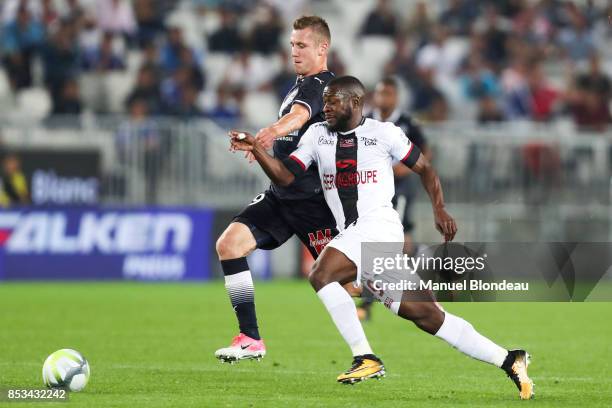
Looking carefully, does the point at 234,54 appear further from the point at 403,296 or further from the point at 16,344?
the point at 403,296

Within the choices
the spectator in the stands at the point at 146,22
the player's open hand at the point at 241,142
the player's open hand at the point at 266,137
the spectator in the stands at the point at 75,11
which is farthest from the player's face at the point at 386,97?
the spectator in the stands at the point at 146,22

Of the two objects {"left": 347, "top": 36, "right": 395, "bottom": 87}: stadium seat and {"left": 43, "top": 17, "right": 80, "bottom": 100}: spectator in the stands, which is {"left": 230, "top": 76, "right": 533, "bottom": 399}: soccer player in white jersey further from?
{"left": 347, "top": 36, "right": 395, "bottom": 87}: stadium seat

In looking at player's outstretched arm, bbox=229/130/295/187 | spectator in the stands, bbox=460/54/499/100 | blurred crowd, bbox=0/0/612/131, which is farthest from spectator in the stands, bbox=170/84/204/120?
player's outstretched arm, bbox=229/130/295/187

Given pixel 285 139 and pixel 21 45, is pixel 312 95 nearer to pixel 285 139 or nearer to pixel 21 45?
pixel 285 139

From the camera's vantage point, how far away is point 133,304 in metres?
15.8

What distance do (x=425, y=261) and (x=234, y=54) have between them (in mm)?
14726

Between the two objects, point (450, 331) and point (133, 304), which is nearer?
point (450, 331)

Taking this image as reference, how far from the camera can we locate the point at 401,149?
8.14 meters

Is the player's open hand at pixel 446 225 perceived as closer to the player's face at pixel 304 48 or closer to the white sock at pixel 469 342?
the white sock at pixel 469 342

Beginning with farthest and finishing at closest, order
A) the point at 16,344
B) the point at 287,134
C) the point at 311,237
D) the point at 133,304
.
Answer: the point at 133,304, the point at 16,344, the point at 311,237, the point at 287,134

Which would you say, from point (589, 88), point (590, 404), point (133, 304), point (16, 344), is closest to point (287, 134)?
point (590, 404)

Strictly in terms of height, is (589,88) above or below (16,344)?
above

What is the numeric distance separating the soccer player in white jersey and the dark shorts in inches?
26.5

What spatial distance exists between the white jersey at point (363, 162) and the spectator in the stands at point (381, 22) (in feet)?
52.5
